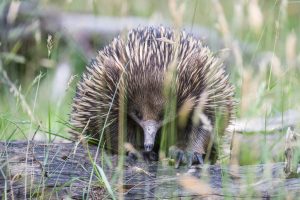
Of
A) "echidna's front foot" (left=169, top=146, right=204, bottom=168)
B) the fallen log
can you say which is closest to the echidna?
"echidna's front foot" (left=169, top=146, right=204, bottom=168)

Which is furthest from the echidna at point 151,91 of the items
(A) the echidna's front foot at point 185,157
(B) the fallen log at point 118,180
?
(B) the fallen log at point 118,180

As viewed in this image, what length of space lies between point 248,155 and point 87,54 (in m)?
3.85

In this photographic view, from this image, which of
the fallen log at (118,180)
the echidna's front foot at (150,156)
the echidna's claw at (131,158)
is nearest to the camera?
the fallen log at (118,180)

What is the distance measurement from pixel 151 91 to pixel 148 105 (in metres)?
0.05

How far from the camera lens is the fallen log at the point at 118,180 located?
2.26 meters

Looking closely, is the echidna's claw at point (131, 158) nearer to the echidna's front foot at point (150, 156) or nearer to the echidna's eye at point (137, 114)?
the echidna's front foot at point (150, 156)

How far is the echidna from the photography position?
2.91 m

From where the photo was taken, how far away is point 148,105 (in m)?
2.91

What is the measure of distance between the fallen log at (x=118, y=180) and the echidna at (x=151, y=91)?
0.32 metres

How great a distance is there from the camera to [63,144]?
2.70 metres

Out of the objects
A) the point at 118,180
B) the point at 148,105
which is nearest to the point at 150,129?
the point at 148,105

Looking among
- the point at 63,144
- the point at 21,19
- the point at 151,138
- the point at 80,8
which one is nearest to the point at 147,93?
the point at 151,138

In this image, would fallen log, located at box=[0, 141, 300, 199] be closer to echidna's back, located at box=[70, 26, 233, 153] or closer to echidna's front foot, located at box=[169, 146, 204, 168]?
echidna's front foot, located at box=[169, 146, 204, 168]

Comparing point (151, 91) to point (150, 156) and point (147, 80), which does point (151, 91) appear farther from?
point (150, 156)
